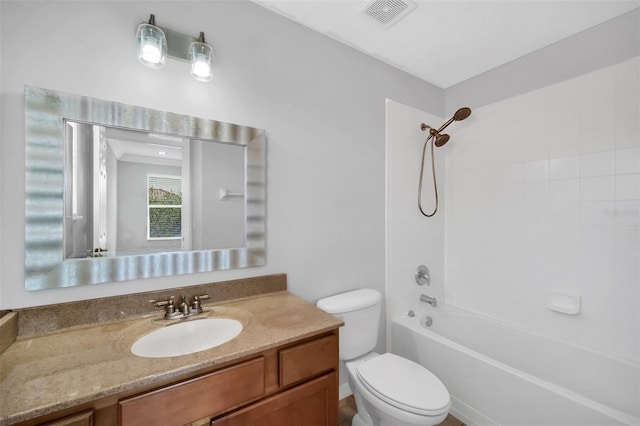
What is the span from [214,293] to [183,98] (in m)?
0.97

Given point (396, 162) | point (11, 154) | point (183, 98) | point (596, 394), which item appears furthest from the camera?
point (396, 162)

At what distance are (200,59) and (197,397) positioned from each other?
1.38 metres

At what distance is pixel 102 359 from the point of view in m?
0.87

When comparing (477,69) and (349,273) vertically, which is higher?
(477,69)

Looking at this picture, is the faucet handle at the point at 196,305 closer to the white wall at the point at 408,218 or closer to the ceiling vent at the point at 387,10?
the white wall at the point at 408,218

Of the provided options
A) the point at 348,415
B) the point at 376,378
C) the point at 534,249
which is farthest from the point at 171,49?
the point at 534,249

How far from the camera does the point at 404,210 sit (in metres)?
2.25

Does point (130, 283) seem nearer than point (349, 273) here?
Yes

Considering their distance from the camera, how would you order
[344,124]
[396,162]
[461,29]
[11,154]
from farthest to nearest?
[396,162] < [344,124] < [461,29] < [11,154]

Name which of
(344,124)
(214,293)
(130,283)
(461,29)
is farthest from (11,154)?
(461,29)

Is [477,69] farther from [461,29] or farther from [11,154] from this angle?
[11,154]

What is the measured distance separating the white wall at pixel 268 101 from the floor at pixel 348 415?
2.55 feet

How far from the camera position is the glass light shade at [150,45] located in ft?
3.89

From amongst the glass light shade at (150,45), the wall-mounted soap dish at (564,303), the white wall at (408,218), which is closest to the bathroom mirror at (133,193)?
the glass light shade at (150,45)
